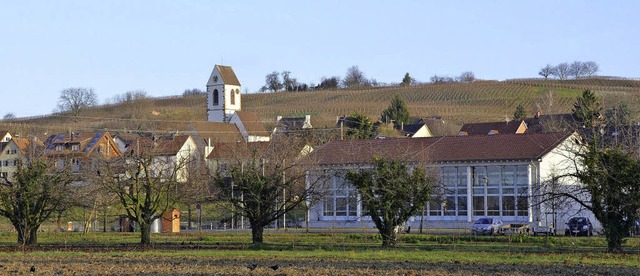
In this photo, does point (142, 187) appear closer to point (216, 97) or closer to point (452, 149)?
point (452, 149)

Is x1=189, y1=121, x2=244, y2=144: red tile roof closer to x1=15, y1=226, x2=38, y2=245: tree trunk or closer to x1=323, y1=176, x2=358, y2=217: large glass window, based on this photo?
x1=323, y1=176, x2=358, y2=217: large glass window

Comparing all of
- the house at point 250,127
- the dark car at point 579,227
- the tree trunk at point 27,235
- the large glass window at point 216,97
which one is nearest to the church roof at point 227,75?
the large glass window at point 216,97

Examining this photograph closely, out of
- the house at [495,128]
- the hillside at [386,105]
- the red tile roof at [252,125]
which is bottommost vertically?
the house at [495,128]

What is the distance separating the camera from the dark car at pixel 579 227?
5681cm

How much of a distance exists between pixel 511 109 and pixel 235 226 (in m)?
102

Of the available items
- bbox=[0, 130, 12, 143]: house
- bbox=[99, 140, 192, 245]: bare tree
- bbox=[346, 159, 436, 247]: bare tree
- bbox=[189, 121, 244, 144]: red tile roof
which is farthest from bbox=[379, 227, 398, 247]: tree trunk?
bbox=[0, 130, 12, 143]: house

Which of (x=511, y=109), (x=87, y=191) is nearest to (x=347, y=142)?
(x=87, y=191)

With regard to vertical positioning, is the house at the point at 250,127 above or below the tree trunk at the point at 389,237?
above

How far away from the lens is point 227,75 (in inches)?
6176

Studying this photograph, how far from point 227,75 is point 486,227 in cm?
10193

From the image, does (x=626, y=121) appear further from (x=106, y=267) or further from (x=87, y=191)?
(x=106, y=267)

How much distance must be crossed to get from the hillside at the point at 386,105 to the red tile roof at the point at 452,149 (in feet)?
242

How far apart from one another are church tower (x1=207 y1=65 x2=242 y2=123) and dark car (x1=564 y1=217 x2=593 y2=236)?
328ft

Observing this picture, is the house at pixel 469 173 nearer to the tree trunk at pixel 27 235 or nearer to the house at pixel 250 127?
the tree trunk at pixel 27 235
